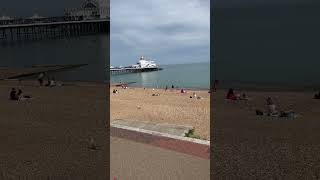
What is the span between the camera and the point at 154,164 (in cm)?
479

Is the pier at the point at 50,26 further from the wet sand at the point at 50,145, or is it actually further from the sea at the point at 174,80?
the wet sand at the point at 50,145

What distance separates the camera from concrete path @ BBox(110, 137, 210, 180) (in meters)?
4.40

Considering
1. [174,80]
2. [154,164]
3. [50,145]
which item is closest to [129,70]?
[174,80]

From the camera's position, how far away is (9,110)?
9.79m

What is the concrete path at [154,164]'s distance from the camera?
4398 mm
